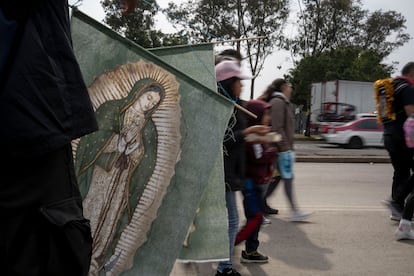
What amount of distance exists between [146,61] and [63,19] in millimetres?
1098

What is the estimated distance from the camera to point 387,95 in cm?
575

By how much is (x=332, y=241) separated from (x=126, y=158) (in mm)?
3506

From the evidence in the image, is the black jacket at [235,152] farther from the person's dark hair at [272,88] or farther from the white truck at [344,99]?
the white truck at [344,99]

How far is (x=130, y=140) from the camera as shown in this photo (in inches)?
99.8

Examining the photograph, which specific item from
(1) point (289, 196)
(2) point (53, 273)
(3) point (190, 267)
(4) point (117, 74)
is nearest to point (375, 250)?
(1) point (289, 196)

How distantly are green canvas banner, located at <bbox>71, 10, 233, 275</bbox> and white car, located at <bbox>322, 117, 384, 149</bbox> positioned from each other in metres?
19.0

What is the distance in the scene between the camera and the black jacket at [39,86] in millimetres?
1280

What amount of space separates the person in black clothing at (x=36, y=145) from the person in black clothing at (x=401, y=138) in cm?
476

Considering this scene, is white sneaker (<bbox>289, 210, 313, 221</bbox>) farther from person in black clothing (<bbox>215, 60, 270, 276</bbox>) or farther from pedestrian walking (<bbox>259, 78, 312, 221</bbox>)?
person in black clothing (<bbox>215, 60, 270, 276</bbox>)

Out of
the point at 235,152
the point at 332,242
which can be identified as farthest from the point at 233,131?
the point at 332,242

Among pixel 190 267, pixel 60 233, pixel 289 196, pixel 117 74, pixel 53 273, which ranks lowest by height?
pixel 190 267

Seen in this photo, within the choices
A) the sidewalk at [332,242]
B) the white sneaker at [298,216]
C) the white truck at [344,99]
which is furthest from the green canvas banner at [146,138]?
the white truck at [344,99]

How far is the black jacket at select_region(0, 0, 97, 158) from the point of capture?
1.28m

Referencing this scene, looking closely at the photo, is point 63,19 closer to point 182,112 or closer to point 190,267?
point 182,112
